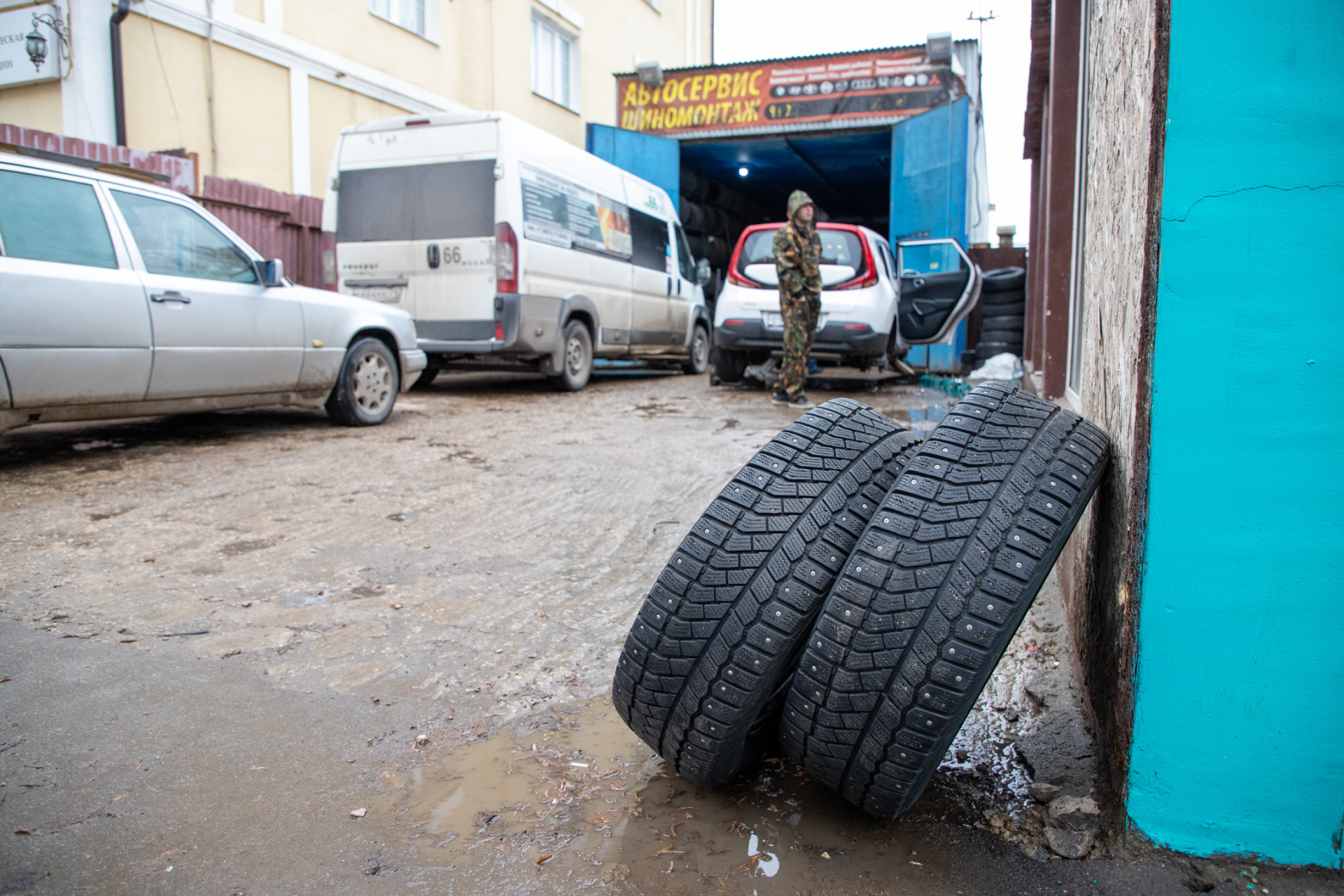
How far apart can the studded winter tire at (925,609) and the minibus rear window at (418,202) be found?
6985 mm

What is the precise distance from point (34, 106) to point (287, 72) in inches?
114

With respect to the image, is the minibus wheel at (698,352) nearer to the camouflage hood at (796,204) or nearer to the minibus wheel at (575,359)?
the minibus wheel at (575,359)

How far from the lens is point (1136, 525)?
1628 millimetres

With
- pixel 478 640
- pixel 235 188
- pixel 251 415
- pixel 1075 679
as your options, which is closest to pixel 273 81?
pixel 235 188

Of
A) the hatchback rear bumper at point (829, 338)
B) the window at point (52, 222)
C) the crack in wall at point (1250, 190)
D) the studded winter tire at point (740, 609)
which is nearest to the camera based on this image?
the crack in wall at point (1250, 190)

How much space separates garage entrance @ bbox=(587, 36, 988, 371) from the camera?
43.1ft

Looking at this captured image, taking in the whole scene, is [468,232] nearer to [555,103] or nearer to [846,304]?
[846,304]

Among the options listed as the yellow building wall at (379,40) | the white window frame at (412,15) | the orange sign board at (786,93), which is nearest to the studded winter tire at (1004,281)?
the orange sign board at (786,93)

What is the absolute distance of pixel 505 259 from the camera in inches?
316

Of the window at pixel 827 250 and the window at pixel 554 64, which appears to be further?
the window at pixel 554 64

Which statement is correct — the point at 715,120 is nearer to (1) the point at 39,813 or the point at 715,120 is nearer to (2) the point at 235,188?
(2) the point at 235,188

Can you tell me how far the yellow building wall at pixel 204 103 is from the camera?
9992mm

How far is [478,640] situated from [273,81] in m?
11.3

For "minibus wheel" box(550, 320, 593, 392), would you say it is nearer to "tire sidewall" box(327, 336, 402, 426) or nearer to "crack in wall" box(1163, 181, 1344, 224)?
"tire sidewall" box(327, 336, 402, 426)
